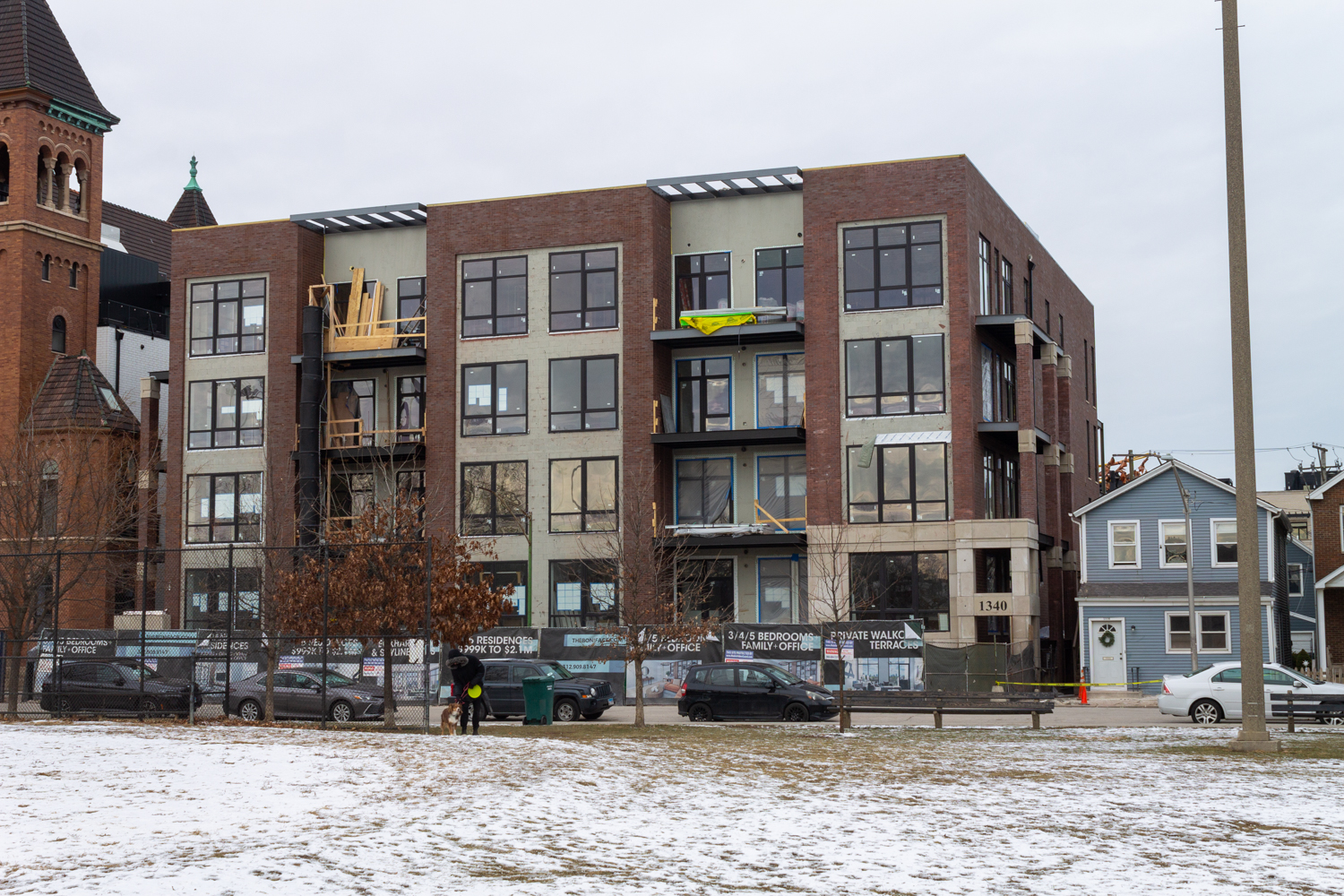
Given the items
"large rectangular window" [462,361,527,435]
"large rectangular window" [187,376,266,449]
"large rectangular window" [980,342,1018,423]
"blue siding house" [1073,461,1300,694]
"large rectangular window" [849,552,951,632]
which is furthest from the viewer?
"large rectangular window" [187,376,266,449]

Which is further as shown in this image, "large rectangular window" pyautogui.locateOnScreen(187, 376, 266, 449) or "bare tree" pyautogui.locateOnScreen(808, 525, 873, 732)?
"large rectangular window" pyautogui.locateOnScreen(187, 376, 266, 449)

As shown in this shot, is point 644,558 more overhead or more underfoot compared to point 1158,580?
more overhead

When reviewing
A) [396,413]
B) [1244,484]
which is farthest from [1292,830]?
[396,413]

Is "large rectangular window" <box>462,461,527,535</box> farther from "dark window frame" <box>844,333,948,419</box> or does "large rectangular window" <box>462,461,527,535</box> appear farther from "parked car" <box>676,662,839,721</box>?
"parked car" <box>676,662,839,721</box>

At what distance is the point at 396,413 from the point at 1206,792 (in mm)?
39919

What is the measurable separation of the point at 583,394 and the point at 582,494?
11.1ft

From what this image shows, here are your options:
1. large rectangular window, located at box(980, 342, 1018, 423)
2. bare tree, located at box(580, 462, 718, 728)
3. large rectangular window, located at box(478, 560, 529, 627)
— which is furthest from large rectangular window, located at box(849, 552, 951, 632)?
large rectangular window, located at box(478, 560, 529, 627)

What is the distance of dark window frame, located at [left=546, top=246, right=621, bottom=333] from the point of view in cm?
4834

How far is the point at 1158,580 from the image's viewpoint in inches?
1820

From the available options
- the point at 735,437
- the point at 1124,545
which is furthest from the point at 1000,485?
the point at 735,437

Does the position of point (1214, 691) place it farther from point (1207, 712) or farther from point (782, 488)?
point (782, 488)

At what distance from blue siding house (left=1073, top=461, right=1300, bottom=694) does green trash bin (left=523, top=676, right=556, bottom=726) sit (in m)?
20.8

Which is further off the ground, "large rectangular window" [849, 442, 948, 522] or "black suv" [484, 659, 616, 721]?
"large rectangular window" [849, 442, 948, 522]

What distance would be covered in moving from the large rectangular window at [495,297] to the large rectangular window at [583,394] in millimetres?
2298
